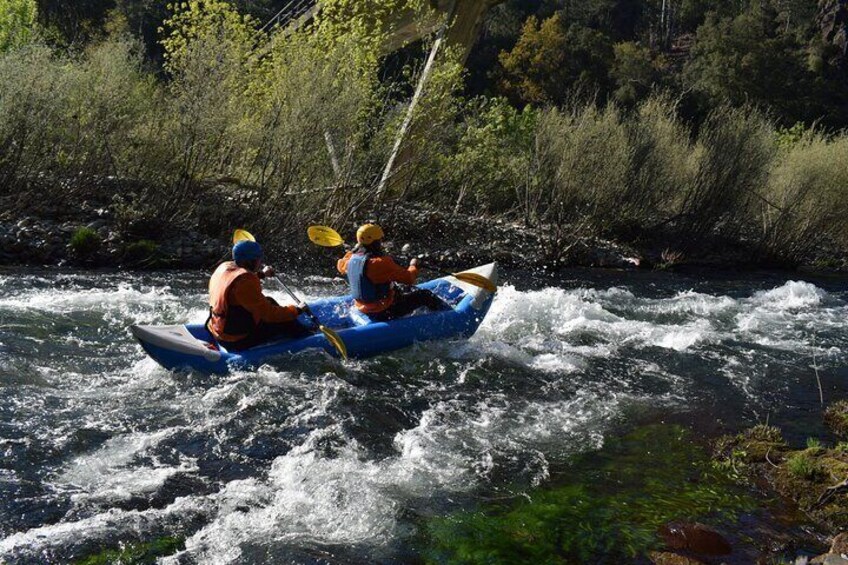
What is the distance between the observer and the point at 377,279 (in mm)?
8570

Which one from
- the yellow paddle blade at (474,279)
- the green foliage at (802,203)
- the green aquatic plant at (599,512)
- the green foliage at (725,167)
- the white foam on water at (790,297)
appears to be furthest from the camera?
the green foliage at (802,203)

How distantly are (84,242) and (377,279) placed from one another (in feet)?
19.6

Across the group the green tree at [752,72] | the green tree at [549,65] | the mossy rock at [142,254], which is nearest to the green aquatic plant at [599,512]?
the mossy rock at [142,254]

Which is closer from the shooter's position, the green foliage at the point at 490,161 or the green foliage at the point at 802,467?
the green foliage at the point at 802,467

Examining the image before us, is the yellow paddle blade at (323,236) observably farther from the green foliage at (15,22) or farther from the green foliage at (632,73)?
the green foliage at (632,73)

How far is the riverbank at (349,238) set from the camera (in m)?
12.4

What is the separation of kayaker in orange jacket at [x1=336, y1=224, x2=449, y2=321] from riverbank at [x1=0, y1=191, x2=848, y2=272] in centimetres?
503

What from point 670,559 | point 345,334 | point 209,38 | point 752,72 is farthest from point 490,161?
point 752,72

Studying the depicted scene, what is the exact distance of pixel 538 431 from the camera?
6.96 m

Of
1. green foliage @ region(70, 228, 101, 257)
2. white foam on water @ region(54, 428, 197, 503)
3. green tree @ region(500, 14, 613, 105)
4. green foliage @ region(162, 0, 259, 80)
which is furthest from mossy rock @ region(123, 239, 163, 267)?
green tree @ region(500, 14, 613, 105)

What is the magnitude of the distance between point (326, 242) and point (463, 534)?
5.50m

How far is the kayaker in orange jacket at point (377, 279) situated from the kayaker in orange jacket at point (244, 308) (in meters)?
0.81

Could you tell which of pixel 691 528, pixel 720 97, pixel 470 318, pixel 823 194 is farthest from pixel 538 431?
pixel 720 97

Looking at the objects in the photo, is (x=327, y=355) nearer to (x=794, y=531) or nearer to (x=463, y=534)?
(x=463, y=534)
